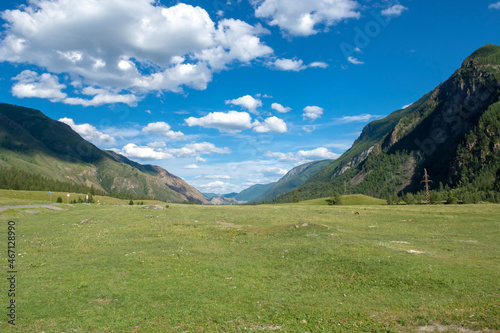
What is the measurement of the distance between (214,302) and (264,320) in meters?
3.25

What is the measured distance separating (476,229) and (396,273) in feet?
105

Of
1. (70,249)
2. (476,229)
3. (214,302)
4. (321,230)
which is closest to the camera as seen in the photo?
(214,302)

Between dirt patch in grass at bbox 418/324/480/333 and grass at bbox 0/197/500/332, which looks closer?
dirt patch in grass at bbox 418/324/480/333

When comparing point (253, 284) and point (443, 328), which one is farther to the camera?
point (253, 284)

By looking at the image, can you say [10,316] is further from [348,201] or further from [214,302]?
[348,201]

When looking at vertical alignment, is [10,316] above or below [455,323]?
above

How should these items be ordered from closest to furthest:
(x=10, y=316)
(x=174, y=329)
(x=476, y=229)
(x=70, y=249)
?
(x=174, y=329) < (x=10, y=316) < (x=70, y=249) < (x=476, y=229)

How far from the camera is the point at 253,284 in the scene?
1783 cm

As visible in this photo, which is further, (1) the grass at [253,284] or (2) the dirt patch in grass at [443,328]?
(1) the grass at [253,284]

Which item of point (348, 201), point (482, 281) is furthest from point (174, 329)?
point (348, 201)

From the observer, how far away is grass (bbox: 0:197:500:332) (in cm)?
1258

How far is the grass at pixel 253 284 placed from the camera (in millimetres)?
Answer: 12578

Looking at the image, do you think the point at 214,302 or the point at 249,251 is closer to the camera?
the point at 214,302

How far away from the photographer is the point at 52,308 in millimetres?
13750
